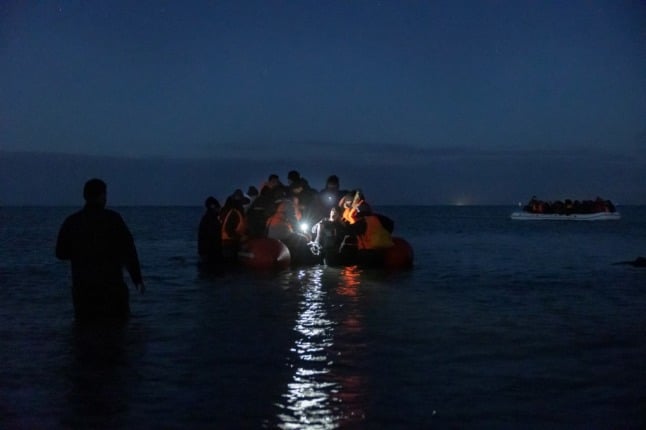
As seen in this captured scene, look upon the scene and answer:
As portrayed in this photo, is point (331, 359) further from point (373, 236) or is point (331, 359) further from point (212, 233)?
point (212, 233)

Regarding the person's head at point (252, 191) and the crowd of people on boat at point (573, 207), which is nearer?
the person's head at point (252, 191)

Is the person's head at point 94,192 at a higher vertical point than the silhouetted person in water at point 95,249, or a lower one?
higher

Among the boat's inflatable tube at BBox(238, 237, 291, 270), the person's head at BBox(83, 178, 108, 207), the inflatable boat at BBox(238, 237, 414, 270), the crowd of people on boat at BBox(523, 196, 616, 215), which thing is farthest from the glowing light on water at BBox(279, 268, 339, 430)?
the crowd of people on boat at BBox(523, 196, 616, 215)

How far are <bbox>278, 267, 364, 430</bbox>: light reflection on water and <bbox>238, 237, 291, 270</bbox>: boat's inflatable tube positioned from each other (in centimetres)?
612

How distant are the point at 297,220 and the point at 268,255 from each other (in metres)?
1.18

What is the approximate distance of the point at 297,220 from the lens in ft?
65.2

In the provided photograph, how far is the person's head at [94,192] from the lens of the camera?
8.14m

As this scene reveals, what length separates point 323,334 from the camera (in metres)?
9.80

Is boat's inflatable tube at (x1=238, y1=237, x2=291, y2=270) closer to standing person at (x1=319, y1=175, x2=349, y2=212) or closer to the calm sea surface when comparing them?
standing person at (x1=319, y1=175, x2=349, y2=212)

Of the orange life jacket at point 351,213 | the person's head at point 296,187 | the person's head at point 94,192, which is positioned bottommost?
the orange life jacket at point 351,213

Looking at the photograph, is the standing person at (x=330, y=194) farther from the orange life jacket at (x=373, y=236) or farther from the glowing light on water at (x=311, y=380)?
the glowing light on water at (x=311, y=380)

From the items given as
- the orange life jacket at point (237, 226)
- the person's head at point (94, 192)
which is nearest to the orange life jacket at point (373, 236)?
the orange life jacket at point (237, 226)

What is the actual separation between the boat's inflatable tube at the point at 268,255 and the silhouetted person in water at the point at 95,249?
434 inches

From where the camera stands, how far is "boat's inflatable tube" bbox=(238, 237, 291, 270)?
1948cm
